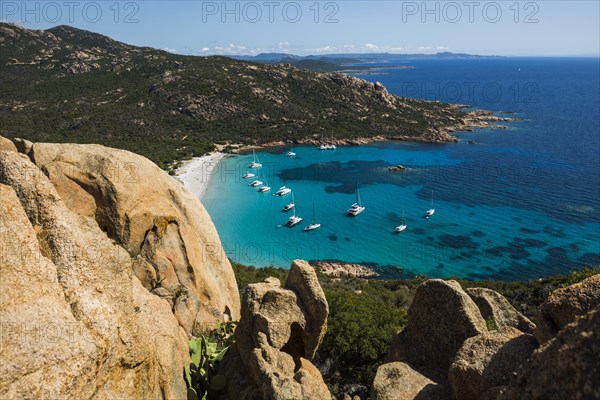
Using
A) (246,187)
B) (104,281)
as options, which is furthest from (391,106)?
(104,281)

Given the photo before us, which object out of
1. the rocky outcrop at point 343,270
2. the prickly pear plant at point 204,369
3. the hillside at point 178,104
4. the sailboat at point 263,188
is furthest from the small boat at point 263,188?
the prickly pear plant at point 204,369

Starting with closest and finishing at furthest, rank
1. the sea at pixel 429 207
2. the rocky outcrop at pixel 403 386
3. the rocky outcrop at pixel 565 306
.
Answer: the rocky outcrop at pixel 565 306
the rocky outcrop at pixel 403 386
the sea at pixel 429 207

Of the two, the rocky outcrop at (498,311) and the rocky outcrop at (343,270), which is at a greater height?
the rocky outcrop at (498,311)

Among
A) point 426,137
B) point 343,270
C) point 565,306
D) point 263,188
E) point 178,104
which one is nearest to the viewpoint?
point 565,306

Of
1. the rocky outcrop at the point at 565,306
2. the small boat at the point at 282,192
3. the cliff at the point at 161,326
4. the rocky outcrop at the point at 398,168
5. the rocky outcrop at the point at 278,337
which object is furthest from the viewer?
the rocky outcrop at the point at 398,168

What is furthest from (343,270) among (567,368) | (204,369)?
(567,368)

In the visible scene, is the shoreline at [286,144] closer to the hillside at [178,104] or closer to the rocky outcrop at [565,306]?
the hillside at [178,104]

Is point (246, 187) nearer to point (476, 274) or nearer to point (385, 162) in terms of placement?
point (385, 162)

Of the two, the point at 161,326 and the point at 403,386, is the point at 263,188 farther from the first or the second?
the point at 403,386

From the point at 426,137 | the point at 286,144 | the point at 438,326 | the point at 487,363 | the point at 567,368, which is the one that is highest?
the point at 426,137
